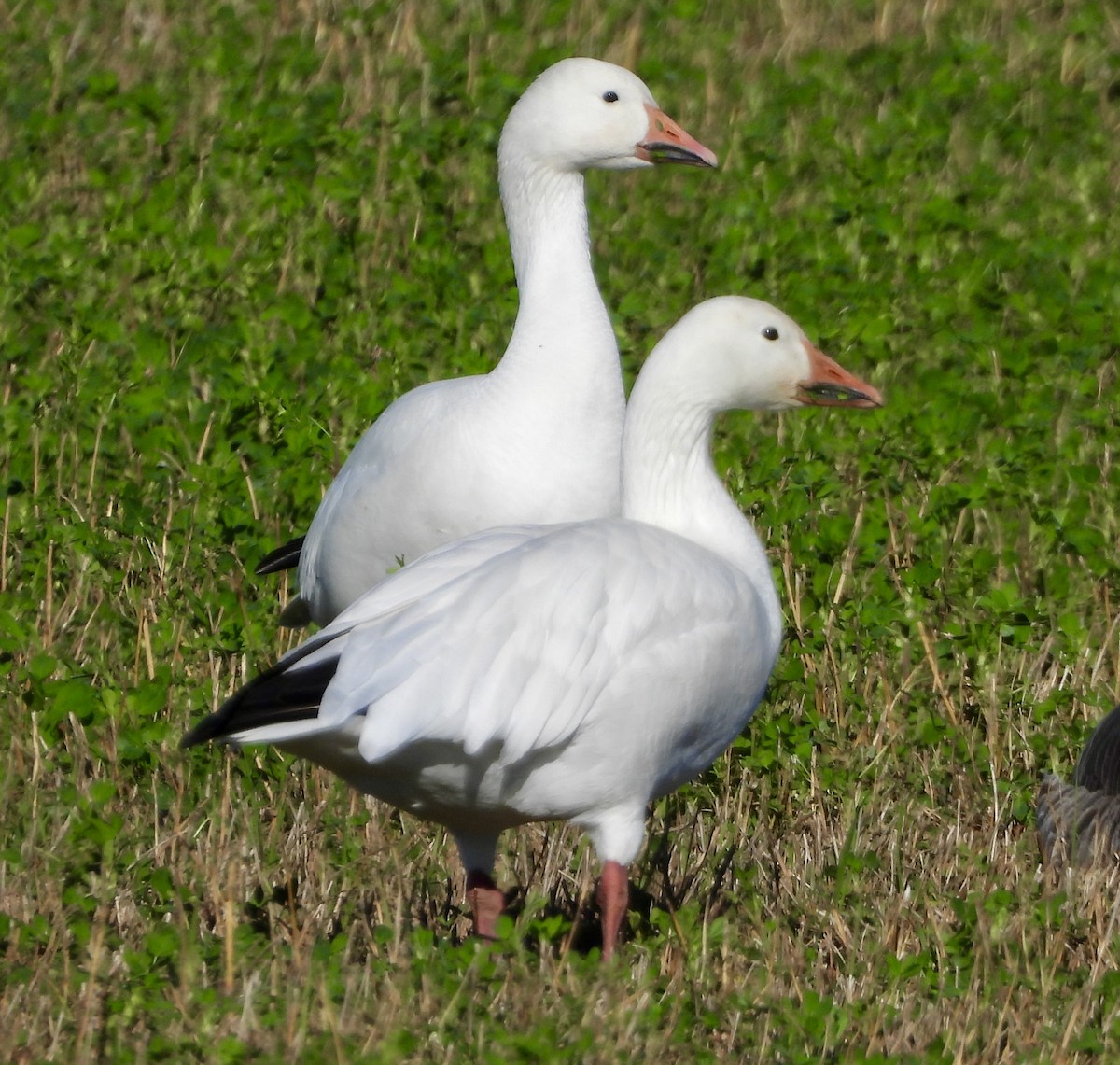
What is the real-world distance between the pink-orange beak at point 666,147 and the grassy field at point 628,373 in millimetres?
1129

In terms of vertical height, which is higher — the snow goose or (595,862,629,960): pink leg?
(595,862,629,960): pink leg

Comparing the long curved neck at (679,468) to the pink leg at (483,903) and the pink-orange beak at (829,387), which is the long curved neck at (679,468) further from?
the pink leg at (483,903)

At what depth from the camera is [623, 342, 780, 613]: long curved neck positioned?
188 inches

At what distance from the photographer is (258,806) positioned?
17.1 ft

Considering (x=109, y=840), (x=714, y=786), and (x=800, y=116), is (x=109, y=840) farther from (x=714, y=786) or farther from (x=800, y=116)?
(x=800, y=116)

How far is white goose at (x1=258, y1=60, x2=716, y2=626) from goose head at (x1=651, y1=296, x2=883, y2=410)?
0.61 metres

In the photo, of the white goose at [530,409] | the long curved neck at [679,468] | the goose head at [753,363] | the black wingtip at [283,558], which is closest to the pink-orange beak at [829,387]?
the goose head at [753,363]

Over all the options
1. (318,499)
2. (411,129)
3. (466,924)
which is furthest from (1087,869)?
(411,129)

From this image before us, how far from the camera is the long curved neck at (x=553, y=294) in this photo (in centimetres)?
554

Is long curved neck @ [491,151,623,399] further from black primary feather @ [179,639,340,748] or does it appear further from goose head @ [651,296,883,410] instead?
black primary feather @ [179,639,340,748]

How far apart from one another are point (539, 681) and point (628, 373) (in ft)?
14.0

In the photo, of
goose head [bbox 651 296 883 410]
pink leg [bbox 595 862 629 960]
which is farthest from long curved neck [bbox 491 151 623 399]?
pink leg [bbox 595 862 629 960]

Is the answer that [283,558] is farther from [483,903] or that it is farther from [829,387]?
[829,387]

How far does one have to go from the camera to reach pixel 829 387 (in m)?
5.01
